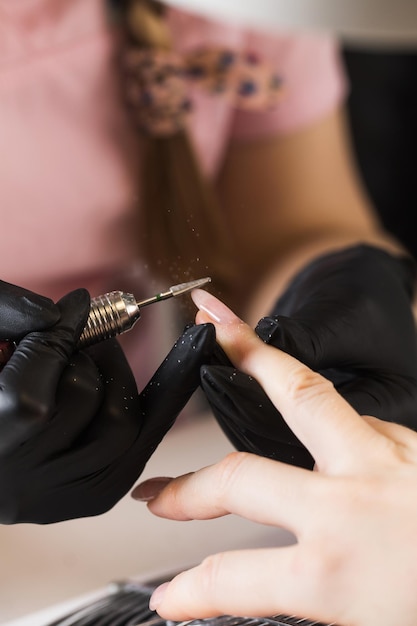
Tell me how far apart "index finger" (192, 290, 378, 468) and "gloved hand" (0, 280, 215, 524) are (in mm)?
16

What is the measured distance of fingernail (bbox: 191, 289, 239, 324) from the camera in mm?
308

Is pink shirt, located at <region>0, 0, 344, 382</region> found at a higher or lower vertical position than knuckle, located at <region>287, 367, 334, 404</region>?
higher

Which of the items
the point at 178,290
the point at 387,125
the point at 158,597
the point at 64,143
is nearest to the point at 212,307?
the point at 178,290

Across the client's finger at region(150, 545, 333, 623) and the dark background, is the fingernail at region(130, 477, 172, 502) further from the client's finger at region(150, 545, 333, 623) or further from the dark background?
the dark background

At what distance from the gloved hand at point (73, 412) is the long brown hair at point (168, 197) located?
76 mm

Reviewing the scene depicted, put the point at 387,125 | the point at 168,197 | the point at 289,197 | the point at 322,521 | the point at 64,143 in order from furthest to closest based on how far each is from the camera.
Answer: the point at 387,125 → the point at 289,197 → the point at 64,143 → the point at 168,197 → the point at 322,521

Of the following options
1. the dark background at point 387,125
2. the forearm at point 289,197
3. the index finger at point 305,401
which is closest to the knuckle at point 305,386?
the index finger at point 305,401

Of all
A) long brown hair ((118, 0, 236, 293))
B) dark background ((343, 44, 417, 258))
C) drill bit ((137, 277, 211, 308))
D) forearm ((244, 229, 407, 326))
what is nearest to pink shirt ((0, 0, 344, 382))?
long brown hair ((118, 0, 236, 293))

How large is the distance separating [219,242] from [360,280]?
0.20 metres

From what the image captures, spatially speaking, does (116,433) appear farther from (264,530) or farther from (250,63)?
(250,63)

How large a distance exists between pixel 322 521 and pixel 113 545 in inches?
5.0

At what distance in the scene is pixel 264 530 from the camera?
1.01ft

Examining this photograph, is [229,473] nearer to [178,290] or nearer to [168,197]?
[178,290]

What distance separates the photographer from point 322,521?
258mm
